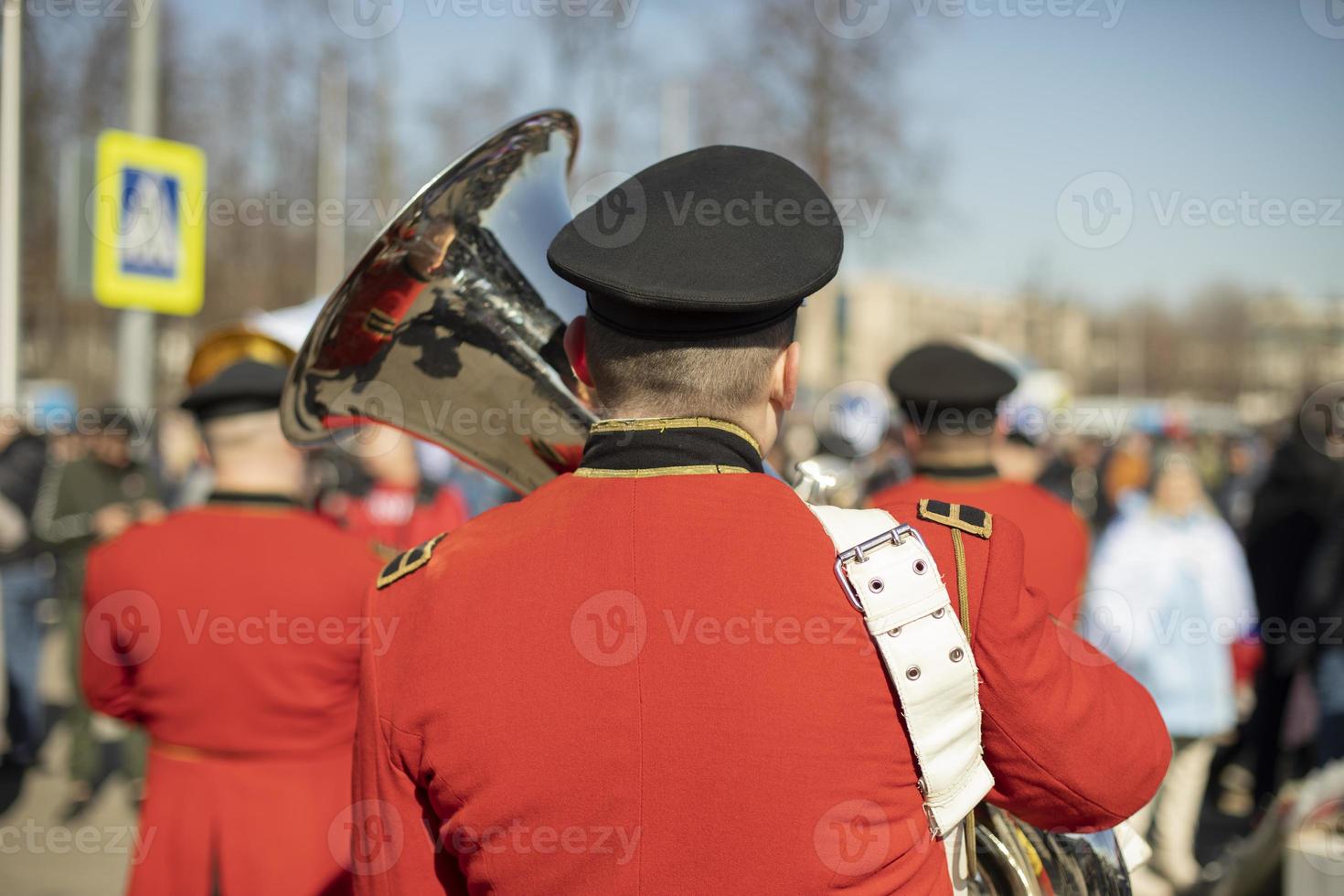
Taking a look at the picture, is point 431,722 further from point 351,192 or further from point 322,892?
point 351,192

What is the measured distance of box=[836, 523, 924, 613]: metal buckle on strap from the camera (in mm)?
1361

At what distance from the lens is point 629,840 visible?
133 cm

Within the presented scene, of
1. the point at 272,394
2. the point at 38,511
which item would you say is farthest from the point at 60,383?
the point at 272,394

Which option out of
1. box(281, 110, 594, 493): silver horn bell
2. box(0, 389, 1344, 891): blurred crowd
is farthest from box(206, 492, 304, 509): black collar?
box(0, 389, 1344, 891): blurred crowd

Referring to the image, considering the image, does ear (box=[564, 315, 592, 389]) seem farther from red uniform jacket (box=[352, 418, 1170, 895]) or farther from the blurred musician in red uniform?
the blurred musician in red uniform

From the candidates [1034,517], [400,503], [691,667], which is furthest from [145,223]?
[691,667]

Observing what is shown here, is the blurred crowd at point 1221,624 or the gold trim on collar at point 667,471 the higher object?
the gold trim on collar at point 667,471

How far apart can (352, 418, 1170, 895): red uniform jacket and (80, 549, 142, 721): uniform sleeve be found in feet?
5.27

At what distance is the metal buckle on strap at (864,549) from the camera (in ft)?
4.47

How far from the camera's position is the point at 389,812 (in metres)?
1.49

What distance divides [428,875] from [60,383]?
2365cm

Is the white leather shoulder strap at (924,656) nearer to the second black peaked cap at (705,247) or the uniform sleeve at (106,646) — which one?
the second black peaked cap at (705,247)

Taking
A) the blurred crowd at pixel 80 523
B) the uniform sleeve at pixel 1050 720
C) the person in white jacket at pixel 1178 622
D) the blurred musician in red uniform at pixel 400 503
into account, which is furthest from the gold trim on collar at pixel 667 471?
the blurred musician in red uniform at pixel 400 503

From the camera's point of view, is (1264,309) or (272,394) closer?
(272,394)
